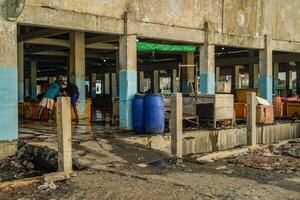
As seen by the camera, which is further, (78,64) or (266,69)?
(266,69)

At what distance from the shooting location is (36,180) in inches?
319

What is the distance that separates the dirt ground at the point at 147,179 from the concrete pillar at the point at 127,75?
77.1 inches

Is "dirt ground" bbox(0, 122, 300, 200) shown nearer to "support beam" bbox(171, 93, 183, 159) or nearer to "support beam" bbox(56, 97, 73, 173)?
"support beam" bbox(56, 97, 73, 173)

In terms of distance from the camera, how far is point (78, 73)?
61.6 feet

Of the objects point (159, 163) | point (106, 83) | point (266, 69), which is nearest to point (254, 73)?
point (266, 69)

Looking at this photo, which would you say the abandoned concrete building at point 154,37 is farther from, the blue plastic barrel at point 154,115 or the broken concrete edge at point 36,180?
the broken concrete edge at point 36,180

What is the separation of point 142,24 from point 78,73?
552cm

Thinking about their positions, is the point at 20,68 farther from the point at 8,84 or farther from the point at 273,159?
the point at 273,159

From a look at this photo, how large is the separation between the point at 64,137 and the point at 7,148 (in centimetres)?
267

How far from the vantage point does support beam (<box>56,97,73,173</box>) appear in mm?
8602

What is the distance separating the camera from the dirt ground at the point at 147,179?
7.43 m

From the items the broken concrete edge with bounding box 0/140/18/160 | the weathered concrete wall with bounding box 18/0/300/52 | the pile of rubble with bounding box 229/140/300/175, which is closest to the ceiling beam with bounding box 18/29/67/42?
the weathered concrete wall with bounding box 18/0/300/52

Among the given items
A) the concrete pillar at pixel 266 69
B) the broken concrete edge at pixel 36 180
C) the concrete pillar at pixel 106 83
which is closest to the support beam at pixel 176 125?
the broken concrete edge at pixel 36 180

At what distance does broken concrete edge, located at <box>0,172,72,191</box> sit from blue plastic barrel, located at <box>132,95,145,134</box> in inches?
209
